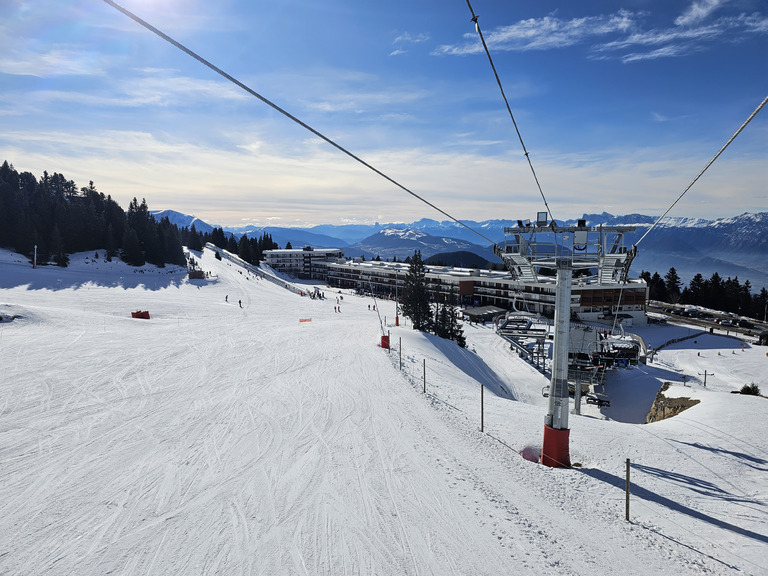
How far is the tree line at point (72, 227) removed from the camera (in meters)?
68.2

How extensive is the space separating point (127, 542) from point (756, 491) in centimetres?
1444

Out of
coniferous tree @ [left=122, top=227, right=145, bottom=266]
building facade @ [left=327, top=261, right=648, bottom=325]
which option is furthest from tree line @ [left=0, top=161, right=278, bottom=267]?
building facade @ [left=327, top=261, right=648, bottom=325]

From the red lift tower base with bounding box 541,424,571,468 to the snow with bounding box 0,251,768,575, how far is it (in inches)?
22.4

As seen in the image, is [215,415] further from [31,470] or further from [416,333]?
[416,333]

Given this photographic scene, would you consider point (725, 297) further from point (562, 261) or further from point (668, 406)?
point (562, 261)

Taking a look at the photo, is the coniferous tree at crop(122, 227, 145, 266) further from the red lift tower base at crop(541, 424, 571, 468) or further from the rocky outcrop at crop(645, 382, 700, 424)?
the rocky outcrop at crop(645, 382, 700, 424)

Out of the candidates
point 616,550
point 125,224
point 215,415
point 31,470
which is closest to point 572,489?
point 616,550

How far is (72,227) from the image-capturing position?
7406cm

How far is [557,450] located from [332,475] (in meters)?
6.62

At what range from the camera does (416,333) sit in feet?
102

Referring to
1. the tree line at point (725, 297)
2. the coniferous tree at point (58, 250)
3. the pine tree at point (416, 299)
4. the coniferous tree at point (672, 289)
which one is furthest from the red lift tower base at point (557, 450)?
the coniferous tree at point (672, 289)

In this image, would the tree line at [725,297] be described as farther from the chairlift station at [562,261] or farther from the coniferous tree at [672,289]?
the chairlift station at [562,261]

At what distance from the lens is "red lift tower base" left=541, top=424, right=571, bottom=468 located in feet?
35.3

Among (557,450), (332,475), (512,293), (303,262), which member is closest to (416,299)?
(512,293)
